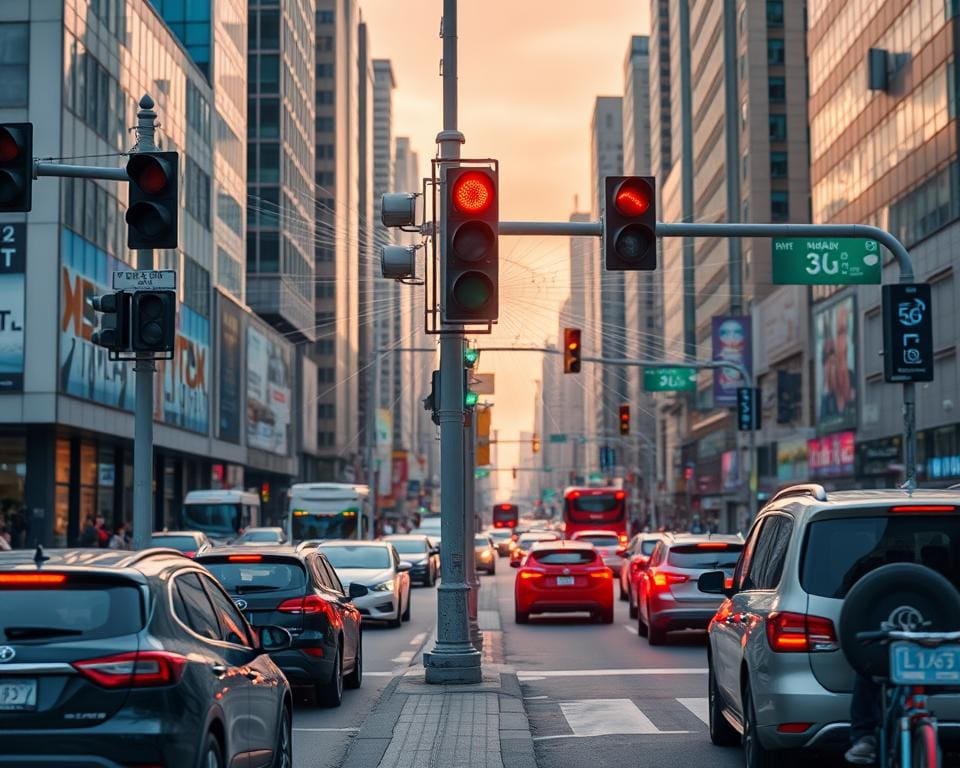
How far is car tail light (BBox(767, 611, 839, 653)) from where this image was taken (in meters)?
9.12

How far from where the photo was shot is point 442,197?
14742 millimetres

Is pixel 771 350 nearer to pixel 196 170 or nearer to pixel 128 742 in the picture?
pixel 196 170

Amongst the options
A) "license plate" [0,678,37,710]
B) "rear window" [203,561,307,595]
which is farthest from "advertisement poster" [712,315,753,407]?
"license plate" [0,678,37,710]

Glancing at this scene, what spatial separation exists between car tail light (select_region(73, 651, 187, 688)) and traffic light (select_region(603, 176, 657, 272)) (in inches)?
349

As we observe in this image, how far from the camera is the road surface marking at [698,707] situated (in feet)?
48.3

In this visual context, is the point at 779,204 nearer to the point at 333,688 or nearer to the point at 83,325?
the point at 83,325

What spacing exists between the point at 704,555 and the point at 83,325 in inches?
1273

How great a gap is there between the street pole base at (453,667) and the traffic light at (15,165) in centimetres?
608

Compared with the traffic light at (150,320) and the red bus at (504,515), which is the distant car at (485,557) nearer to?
the traffic light at (150,320)

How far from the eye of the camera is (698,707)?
50.9 ft

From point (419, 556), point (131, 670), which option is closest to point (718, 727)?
point (131, 670)

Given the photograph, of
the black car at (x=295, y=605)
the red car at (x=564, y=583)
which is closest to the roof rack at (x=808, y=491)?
the black car at (x=295, y=605)

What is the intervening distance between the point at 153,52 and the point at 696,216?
60.5 metres

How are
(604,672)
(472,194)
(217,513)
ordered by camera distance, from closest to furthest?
(472,194), (604,672), (217,513)
